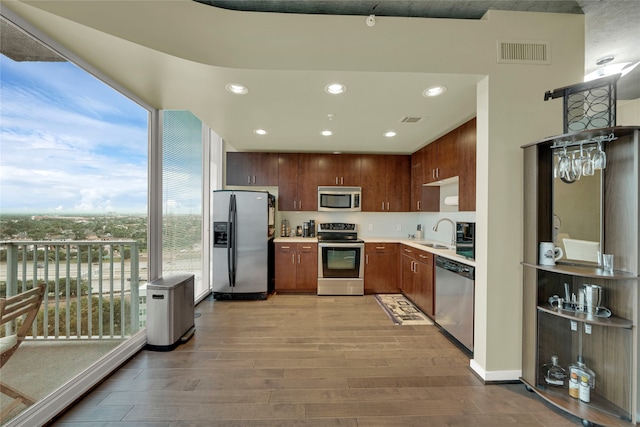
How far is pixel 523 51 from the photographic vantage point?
6.65 feet

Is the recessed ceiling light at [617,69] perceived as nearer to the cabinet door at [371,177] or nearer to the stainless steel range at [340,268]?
the cabinet door at [371,177]

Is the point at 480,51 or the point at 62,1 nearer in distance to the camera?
the point at 62,1

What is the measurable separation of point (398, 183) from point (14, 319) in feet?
15.6

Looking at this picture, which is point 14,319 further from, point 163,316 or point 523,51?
point 523,51

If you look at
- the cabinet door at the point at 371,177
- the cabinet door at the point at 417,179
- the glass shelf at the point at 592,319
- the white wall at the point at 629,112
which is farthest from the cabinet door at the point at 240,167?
the white wall at the point at 629,112

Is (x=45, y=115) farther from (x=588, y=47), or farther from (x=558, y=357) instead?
(x=588, y=47)

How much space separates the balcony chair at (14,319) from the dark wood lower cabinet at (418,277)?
3649mm

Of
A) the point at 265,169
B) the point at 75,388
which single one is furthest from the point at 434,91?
the point at 75,388

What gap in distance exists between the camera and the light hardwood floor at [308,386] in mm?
1661

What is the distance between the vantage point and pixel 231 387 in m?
1.93

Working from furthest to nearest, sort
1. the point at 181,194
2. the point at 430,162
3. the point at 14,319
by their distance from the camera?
A: the point at 430,162
the point at 181,194
the point at 14,319

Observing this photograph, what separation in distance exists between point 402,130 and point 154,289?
11.3ft

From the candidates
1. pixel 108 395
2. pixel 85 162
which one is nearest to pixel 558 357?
pixel 108 395

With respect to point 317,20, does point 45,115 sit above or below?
below
